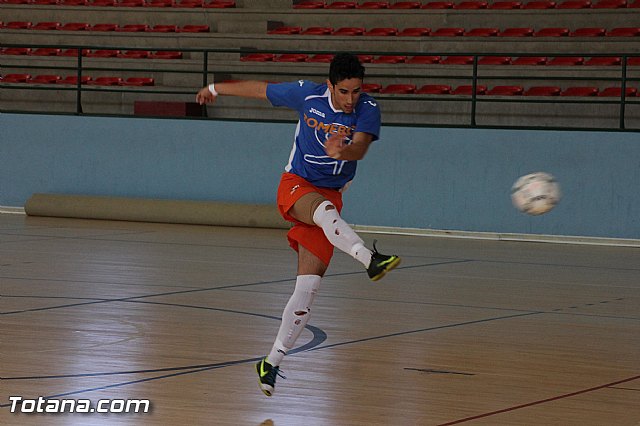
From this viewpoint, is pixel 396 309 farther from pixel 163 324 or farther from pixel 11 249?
pixel 11 249

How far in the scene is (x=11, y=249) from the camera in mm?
12359

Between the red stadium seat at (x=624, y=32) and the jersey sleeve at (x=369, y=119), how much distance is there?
12389 mm

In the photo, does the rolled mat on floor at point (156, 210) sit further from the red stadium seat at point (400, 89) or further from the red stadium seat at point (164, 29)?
the red stadium seat at point (164, 29)

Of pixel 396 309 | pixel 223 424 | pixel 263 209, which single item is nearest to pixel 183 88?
pixel 263 209

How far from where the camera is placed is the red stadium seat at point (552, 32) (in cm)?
1792

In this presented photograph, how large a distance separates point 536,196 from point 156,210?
10016 millimetres

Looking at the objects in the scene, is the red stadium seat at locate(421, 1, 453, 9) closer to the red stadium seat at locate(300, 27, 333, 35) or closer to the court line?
the red stadium seat at locate(300, 27, 333, 35)

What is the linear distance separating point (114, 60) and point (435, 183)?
715cm

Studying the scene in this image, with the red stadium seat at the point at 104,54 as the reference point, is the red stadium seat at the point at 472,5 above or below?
above

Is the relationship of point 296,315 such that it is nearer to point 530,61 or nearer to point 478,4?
point 530,61

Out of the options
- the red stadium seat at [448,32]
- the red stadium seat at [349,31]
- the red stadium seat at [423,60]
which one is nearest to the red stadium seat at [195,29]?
the red stadium seat at [349,31]

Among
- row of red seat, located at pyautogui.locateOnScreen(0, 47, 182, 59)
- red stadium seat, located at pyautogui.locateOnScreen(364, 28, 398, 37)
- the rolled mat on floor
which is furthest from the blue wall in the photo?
red stadium seat, located at pyautogui.locateOnScreen(364, 28, 398, 37)

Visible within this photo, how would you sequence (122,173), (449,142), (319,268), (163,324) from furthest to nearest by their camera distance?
1. (122,173)
2. (449,142)
3. (163,324)
4. (319,268)

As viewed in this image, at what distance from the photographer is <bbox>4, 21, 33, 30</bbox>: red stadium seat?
21547 mm
